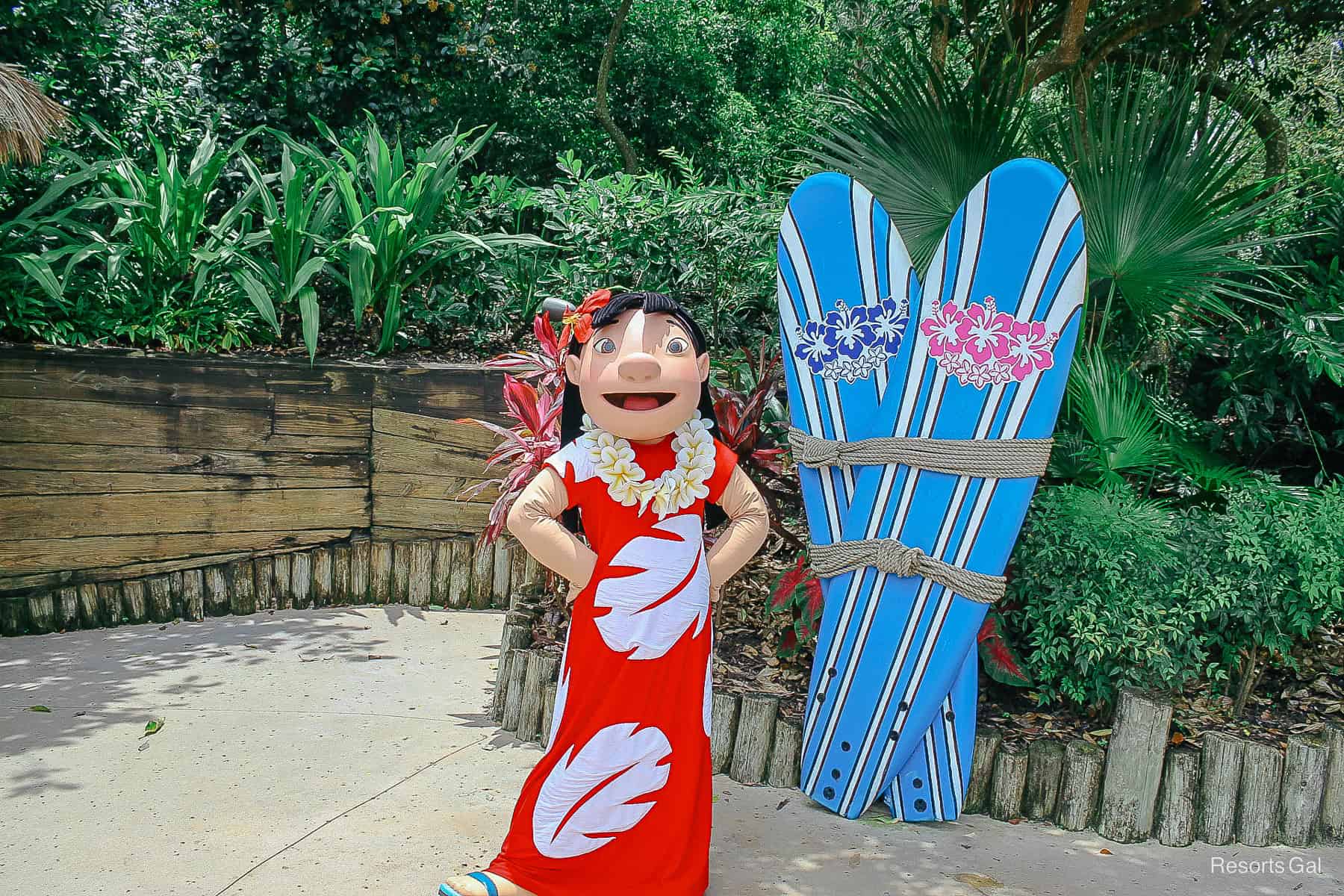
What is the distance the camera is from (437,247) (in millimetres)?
5766

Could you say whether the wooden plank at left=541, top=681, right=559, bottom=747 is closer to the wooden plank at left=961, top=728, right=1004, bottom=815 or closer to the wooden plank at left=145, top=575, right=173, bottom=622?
the wooden plank at left=961, top=728, right=1004, bottom=815

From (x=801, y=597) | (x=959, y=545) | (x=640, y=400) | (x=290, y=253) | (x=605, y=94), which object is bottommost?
(x=801, y=597)

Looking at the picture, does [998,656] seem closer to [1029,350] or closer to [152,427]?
[1029,350]

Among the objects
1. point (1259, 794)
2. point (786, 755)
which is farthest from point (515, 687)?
point (1259, 794)

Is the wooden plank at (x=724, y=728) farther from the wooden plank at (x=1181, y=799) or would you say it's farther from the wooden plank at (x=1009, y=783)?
the wooden plank at (x=1181, y=799)

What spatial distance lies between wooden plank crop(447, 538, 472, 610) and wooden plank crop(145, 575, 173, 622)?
1325 mm

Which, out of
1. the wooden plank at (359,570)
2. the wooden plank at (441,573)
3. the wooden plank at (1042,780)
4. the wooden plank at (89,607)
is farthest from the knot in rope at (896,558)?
the wooden plank at (89,607)

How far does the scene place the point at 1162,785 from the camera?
2.97 meters

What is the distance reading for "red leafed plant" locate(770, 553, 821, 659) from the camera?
347cm

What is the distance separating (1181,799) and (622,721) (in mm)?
1673

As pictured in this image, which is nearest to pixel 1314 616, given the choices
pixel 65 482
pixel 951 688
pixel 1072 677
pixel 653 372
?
pixel 1072 677

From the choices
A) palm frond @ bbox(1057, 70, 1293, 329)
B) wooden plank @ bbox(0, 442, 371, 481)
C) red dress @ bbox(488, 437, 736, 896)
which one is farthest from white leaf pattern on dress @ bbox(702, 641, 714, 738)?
wooden plank @ bbox(0, 442, 371, 481)

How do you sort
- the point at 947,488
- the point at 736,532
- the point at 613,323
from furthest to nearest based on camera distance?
the point at 947,488 → the point at 736,532 → the point at 613,323

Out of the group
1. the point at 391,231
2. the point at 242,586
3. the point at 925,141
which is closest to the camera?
the point at 925,141
